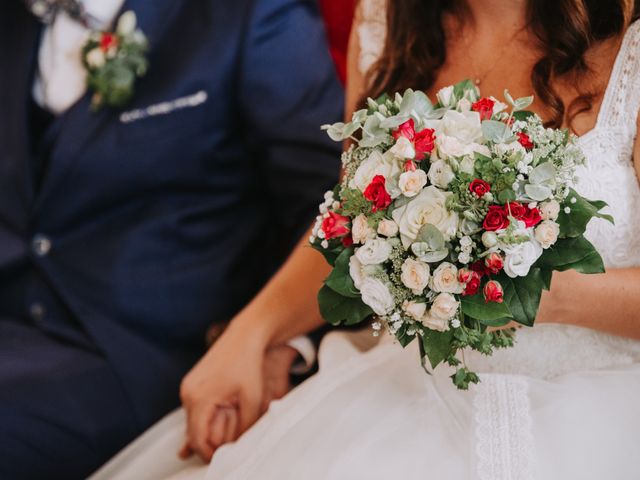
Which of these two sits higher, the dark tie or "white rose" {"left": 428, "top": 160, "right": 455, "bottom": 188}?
the dark tie

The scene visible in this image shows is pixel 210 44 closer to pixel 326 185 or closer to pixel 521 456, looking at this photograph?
pixel 326 185

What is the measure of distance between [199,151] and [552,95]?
0.78m

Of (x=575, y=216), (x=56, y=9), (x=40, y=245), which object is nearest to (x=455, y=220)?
(x=575, y=216)

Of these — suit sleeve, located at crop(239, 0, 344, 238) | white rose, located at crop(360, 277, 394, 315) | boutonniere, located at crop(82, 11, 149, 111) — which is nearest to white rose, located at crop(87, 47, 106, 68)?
boutonniere, located at crop(82, 11, 149, 111)

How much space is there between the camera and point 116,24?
1.72 meters

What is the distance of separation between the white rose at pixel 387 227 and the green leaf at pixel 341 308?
0.42ft

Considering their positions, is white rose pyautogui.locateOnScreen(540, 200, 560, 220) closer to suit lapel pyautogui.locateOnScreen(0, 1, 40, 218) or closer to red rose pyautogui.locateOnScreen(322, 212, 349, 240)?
red rose pyautogui.locateOnScreen(322, 212, 349, 240)

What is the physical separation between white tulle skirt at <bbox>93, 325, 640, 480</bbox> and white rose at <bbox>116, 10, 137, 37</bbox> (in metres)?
0.84

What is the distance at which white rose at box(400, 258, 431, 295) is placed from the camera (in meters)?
0.88

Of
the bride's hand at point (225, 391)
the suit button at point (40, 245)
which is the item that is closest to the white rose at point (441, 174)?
the bride's hand at point (225, 391)

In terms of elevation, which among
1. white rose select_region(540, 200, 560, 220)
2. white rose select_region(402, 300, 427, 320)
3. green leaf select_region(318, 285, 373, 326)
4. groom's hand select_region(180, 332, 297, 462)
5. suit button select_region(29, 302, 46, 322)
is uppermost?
white rose select_region(540, 200, 560, 220)

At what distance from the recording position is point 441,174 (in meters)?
0.89

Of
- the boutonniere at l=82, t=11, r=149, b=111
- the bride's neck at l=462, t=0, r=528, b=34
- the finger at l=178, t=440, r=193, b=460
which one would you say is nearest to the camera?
the bride's neck at l=462, t=0, r=528, b=34

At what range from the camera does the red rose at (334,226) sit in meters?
0.95
